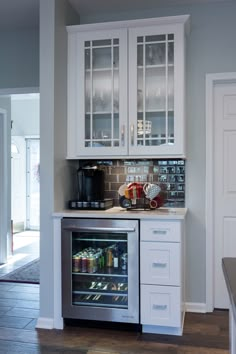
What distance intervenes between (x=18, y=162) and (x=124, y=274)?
5.44 m

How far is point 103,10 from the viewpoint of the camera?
3377 millimetres

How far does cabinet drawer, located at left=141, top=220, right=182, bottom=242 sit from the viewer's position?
2705mm

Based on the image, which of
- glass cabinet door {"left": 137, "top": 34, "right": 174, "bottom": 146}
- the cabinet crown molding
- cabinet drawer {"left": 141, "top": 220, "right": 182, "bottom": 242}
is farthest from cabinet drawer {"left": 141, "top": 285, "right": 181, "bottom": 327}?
the cabinet crown molding

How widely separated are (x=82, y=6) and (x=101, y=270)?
232 cm

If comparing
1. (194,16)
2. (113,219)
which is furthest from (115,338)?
(194,16)

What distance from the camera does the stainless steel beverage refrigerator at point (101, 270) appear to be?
109 inches

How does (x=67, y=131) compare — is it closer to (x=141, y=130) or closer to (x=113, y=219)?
(x=141, y=130)

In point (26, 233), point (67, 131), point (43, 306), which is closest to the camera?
point (43, 306)

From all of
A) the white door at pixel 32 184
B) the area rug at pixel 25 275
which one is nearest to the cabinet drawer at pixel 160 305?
the area rug at pixel 25 275

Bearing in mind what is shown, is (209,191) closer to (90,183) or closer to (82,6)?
(90,183)

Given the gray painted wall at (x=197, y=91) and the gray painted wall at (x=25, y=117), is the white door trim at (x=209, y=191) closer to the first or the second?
the gray painted wall at (x=197, y=91)

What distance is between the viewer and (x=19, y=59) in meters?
3.86

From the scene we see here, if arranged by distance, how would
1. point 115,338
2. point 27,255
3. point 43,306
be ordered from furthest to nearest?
point 27,255 → point 43,306 → point 115,338

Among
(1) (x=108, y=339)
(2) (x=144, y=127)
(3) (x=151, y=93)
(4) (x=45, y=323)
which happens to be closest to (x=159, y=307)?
(1) (x=108, y=339)
